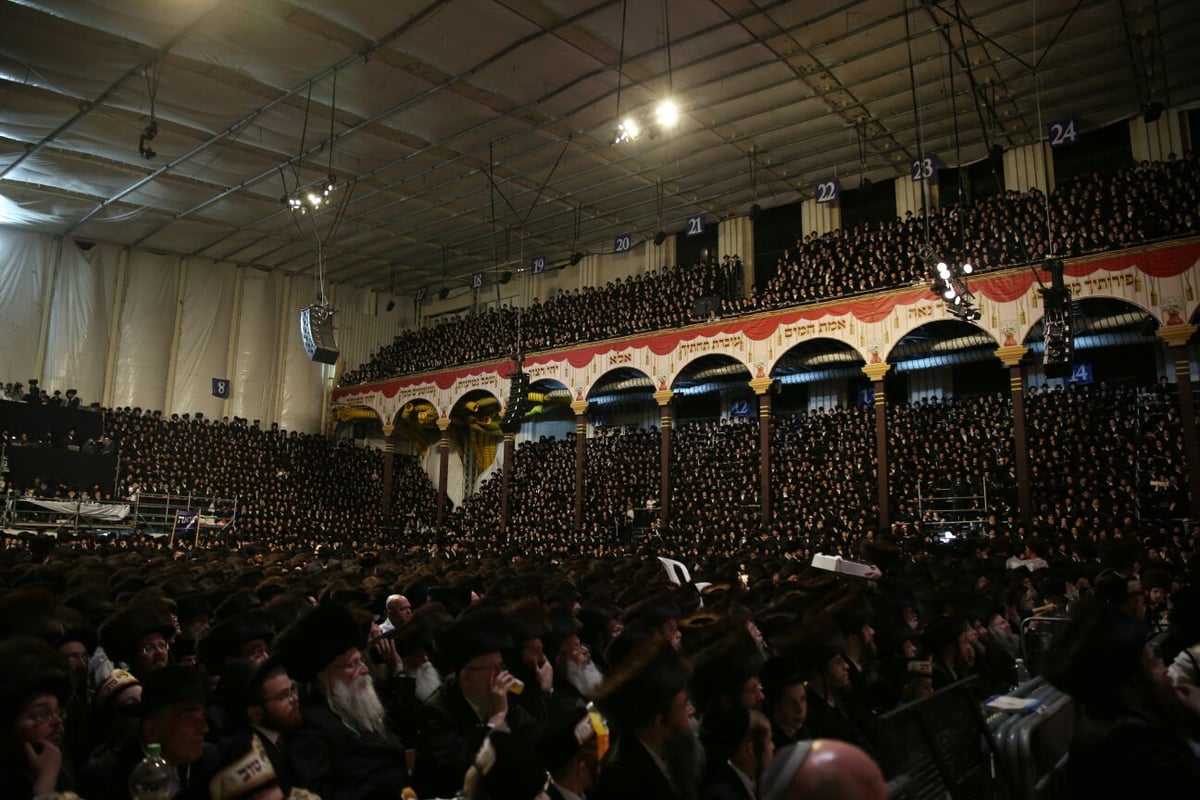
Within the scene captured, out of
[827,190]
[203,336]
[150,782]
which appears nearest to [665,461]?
[827,190]

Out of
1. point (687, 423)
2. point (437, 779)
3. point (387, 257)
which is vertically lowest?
point (437, 779)

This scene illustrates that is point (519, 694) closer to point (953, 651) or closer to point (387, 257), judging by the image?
point (953, 651)

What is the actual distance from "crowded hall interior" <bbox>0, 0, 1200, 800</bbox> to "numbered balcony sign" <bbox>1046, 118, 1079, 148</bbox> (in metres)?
0.15

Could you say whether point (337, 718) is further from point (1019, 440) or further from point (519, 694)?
point (1019, 440)

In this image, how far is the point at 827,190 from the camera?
21.8 m

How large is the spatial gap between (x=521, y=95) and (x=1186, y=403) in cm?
1471

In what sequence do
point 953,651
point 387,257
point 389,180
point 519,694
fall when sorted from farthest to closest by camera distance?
point 387,257
point 389,180
point 953,651
point 519,694

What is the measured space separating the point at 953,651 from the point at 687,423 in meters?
18.7

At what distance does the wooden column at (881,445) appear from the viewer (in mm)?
15844

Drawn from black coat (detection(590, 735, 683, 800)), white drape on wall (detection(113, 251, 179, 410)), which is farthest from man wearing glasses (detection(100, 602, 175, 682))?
white drape on wall (detection(113, 251, 179, 410))

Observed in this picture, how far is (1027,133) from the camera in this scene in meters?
19.4

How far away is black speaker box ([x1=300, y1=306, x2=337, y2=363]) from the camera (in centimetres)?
1731

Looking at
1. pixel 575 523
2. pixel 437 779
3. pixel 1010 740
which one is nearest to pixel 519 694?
pixel 437 779

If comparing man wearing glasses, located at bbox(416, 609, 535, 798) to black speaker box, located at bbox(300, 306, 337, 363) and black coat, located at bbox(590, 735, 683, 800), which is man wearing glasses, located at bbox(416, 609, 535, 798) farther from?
black speaker box, located at bbox(300, 306, 337, 363)
